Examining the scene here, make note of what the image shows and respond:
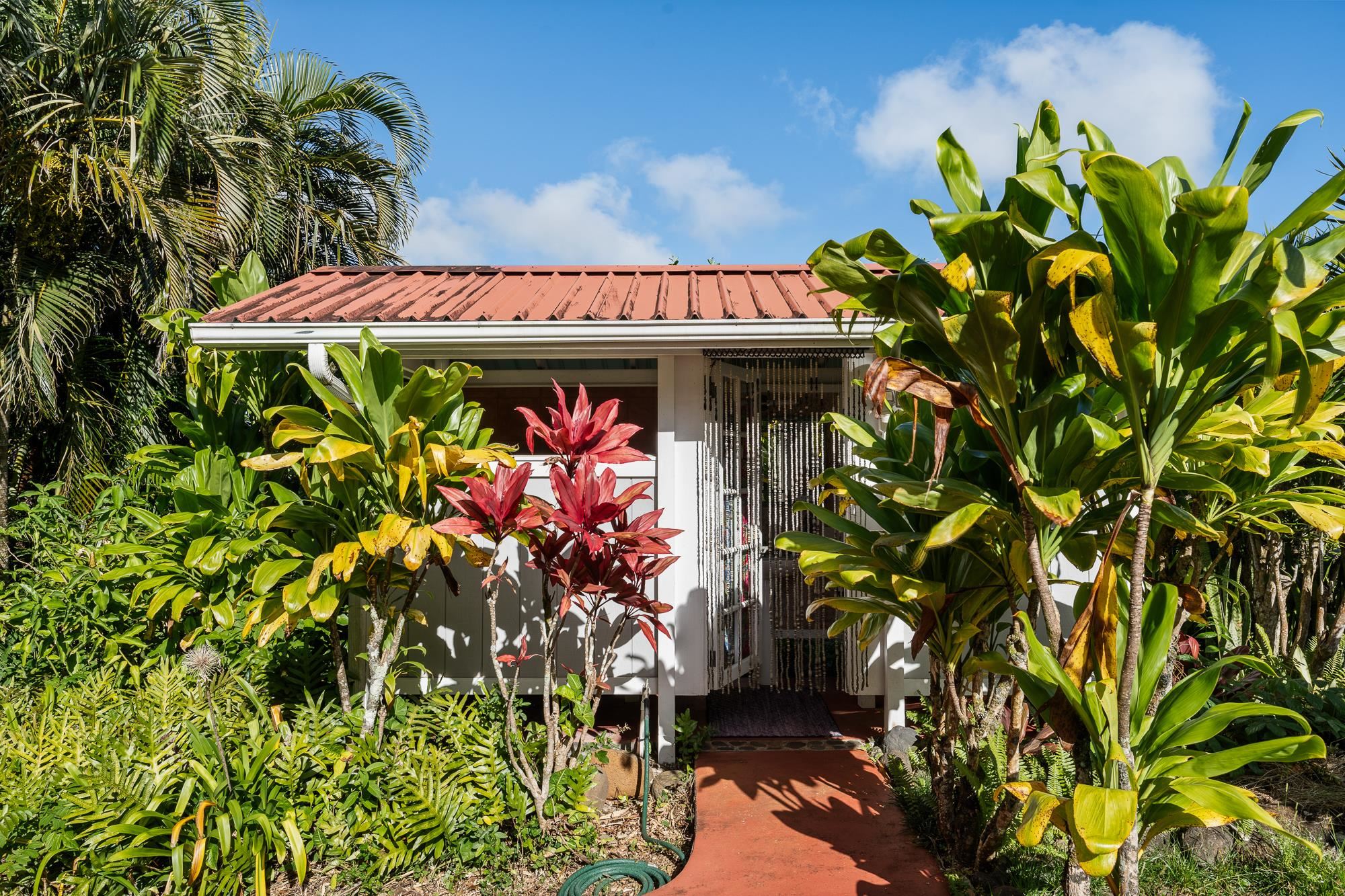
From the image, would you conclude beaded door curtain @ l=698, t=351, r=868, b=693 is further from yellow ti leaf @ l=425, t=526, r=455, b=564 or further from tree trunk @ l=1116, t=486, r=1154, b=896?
tree trunk @ l=1116, t=486, r=1154, b=896

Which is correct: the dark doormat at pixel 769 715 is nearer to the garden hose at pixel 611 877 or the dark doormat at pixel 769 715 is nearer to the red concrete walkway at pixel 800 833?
the red concrete walkway at pixel 800 833

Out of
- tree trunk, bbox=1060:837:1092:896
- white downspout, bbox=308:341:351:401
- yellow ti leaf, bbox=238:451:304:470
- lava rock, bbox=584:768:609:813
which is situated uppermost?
white downspout, bbox=308:341:351:401

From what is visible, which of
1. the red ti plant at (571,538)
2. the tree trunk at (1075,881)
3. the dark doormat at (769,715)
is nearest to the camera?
the tree trunk at (1075,881)

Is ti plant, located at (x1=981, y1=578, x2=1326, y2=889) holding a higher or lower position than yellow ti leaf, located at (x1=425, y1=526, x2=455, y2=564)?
lower

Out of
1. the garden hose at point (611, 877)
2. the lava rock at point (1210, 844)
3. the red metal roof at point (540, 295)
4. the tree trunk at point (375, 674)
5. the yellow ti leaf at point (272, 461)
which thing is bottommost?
the garden hose at point (611, 877)

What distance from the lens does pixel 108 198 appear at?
6.71m

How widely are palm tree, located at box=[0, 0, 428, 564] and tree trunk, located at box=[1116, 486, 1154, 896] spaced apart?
7348mm

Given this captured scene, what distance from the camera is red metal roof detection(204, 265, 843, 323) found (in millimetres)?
4227

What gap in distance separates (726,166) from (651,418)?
51.3 ft

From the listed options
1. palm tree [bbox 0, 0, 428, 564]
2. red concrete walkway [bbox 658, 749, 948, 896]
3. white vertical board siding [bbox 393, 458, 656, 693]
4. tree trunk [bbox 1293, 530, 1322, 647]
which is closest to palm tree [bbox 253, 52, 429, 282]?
palm tree [bbox 0, 0, 428, 564]

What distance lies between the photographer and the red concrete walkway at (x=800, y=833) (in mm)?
3010

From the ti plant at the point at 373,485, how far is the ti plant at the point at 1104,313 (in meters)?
2.06

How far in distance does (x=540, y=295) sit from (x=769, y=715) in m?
3.19

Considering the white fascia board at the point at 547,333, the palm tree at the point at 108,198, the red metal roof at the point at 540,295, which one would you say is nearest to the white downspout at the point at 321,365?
the white fascia board at the point at 547,333
